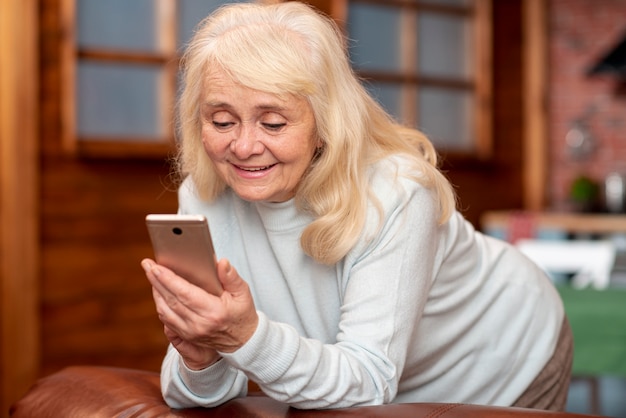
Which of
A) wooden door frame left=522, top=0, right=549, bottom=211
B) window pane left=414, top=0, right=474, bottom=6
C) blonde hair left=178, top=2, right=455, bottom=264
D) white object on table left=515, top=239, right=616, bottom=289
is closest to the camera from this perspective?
blonde hair left=178, top=2, right=455, bottom=264

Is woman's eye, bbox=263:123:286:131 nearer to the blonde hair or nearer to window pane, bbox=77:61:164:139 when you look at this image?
the blonde hair

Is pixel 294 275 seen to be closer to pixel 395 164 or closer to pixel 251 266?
pixel 251 266

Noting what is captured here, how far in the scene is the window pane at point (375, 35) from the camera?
5414 mm

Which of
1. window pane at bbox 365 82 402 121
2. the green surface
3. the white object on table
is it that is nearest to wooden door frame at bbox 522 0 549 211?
window pane at bbox 365 82 402 121

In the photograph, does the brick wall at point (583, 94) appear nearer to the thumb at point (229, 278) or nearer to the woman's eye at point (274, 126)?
the woman's eye at point (274, 126)

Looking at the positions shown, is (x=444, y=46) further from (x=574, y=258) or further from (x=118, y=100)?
(x=118, y=100)

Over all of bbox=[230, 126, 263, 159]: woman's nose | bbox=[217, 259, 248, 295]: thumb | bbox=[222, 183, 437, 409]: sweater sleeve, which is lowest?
bbox=[222, 183, 437, 409]: sweater sleeve

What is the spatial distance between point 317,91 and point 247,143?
0.13m

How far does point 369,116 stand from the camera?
5.29 ft

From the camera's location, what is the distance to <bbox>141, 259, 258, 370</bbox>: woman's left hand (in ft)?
4.15

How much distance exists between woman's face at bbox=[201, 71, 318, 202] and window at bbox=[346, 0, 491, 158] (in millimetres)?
3773

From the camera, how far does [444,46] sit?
5.86 meters

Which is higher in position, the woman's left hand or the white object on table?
the woman's left hand

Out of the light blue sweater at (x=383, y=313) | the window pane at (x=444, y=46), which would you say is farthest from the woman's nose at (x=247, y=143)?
the window pane at (x=444, y=46)
